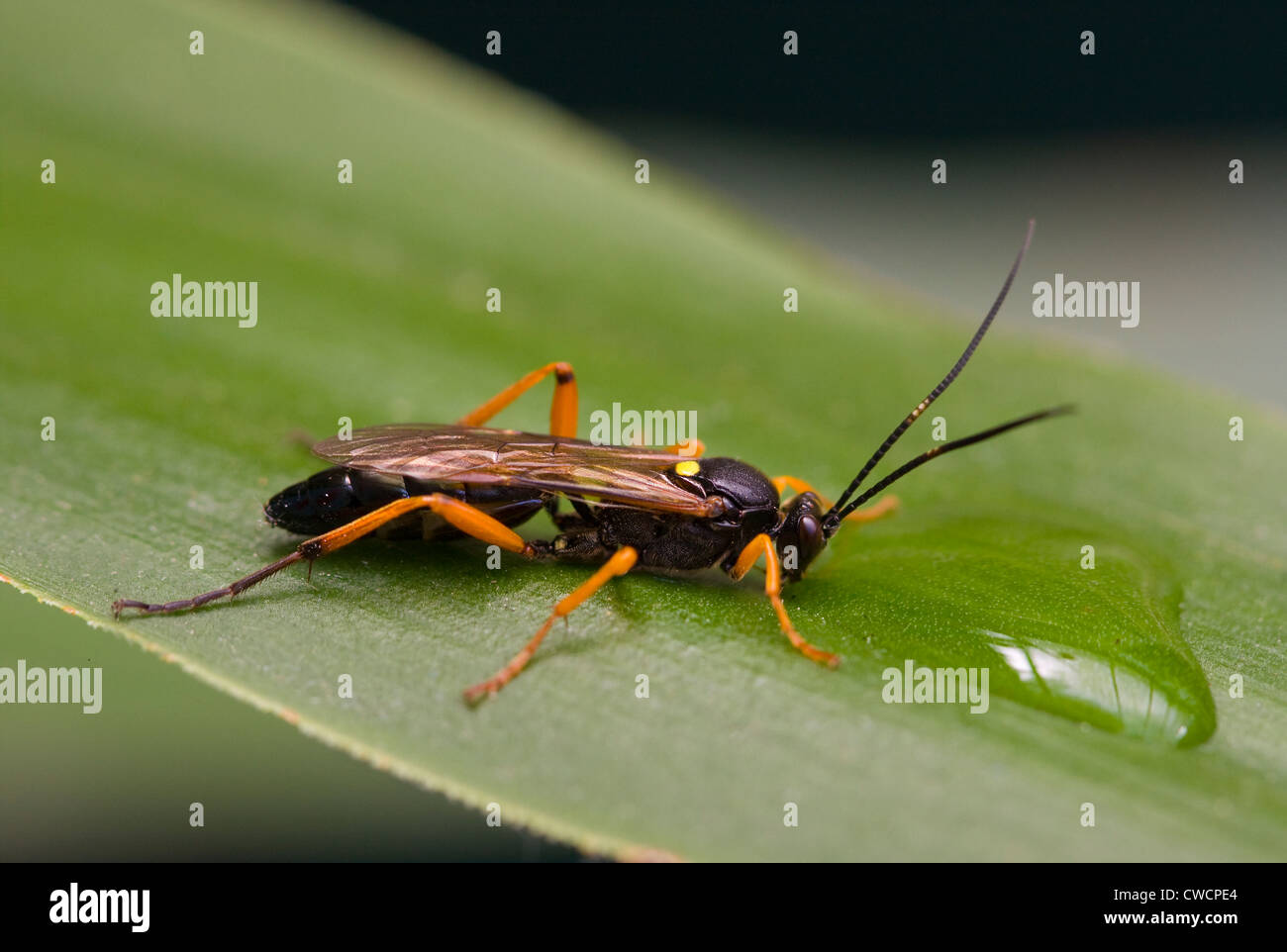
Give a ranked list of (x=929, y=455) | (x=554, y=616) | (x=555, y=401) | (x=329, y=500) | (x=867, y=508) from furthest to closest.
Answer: (x=867, y=508)
(x=555, y=401)
(x=329, y=500)
(x=929, y=455)
(x=554, y=616)

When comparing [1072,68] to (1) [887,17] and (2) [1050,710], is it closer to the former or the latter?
(1) [887,17]

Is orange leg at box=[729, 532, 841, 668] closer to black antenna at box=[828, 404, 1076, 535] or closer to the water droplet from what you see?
black antenna at box=[828, 404, 1076, 535]

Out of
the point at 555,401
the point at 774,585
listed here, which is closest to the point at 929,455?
the point at 774,585

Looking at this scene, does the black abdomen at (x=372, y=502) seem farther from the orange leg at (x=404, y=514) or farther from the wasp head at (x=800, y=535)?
the wasp head at (x=800, y=535)

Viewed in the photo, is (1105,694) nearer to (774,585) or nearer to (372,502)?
(774,585)

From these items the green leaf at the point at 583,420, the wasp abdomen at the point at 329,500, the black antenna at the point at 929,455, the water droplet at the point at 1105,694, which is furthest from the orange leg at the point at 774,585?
the wasp abdomen at the point at 329,500

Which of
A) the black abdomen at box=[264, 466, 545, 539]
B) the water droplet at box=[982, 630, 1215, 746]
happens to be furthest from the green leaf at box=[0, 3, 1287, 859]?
the black abdomen at box=[264, 466, 545, 539]
